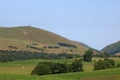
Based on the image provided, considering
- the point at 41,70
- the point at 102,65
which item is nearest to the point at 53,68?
the point at 41,70

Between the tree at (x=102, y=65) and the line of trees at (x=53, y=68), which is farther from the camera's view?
the tree at (x=102, y=65)

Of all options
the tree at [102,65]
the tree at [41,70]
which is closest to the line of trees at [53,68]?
the tree at [41,70]

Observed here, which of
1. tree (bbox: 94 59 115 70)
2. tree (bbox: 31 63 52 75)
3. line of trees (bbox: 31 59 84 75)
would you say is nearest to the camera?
tree (bbox: 31 63 52 75)

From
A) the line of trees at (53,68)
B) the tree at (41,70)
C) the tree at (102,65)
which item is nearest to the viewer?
the tree at (41,70)

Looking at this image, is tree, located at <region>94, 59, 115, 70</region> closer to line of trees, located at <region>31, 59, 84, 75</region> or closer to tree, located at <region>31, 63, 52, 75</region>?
line of trees, located at <region>31, 59, 84, 75</region>

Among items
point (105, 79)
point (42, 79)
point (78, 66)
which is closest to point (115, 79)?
point (105, 79)

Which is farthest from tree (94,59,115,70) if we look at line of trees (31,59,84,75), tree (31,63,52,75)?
tree (31,63,52,75)

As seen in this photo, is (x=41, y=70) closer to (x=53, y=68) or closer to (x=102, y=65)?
(x=53, y=68)

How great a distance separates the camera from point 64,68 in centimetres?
9912

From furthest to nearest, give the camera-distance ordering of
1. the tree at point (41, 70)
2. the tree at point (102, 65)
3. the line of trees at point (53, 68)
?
the tree at point (102, 65) < the line of trees at point (53, 68) < the tree at point (41, 70)

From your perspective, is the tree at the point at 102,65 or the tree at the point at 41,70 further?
the tree at the point at 102,65

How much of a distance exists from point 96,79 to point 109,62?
61.8 metres

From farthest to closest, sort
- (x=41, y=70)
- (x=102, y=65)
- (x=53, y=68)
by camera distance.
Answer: (x=102, y=65) → (x=53, y=68) → (x=41, y=70)

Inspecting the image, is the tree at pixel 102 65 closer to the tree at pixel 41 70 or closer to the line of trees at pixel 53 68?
the line of trees at pixel 53 68
